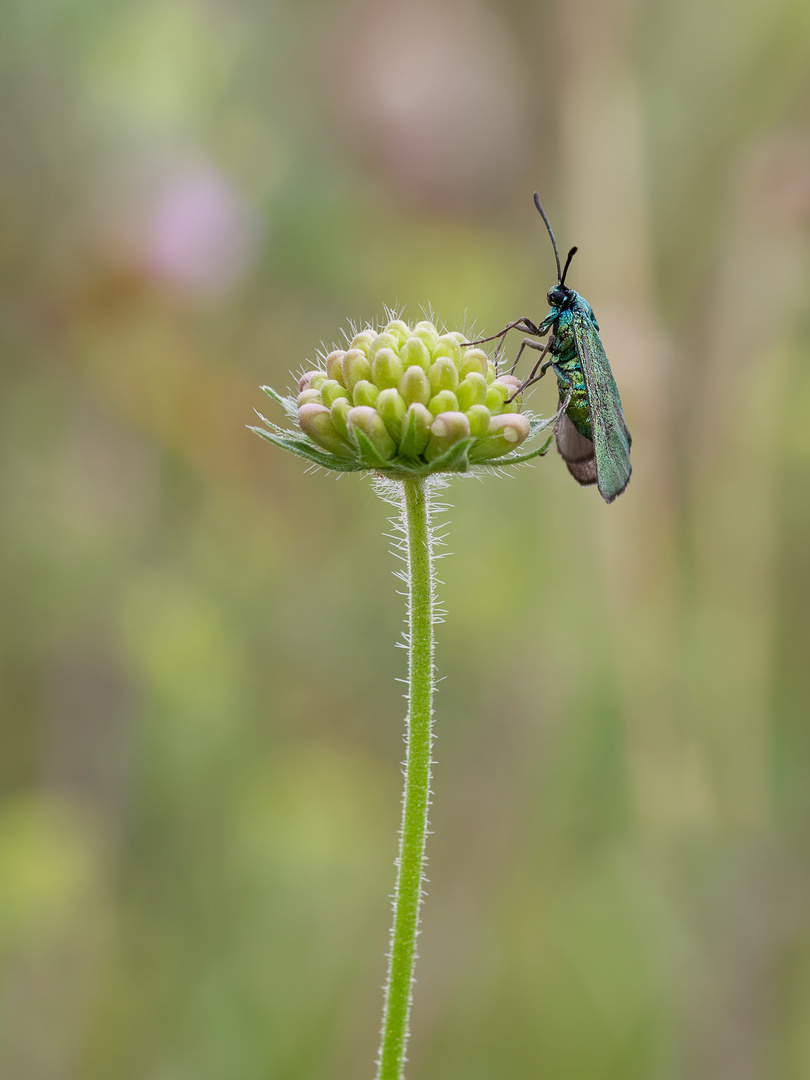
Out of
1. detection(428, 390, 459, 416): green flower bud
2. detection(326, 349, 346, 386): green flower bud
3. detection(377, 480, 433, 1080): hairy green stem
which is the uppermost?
detection(326, 349, 346, 386): green flower bud

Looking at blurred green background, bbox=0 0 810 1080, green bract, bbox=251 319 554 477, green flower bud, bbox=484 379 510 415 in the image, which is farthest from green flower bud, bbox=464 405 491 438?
blurred green background, bbox=0 0 810 1080

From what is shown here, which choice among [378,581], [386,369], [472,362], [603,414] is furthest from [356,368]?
[378,581]

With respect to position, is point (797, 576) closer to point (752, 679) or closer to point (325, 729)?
point (752, 679)

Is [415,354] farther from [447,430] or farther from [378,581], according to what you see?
[378,581]

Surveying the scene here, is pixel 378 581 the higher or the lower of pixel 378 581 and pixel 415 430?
the higher

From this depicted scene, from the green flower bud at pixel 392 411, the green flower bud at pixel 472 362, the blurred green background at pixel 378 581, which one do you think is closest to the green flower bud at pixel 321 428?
the green flower bud at pixel 392 411

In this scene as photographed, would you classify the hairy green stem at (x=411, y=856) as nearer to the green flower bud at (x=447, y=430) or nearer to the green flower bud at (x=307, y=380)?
the green flower bud at (x=447, y=430)

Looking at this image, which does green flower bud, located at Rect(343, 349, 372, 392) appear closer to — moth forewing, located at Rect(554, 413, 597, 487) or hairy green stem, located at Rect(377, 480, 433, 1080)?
hairy green stem, located at Rect(377, 480, 433, 1080)
